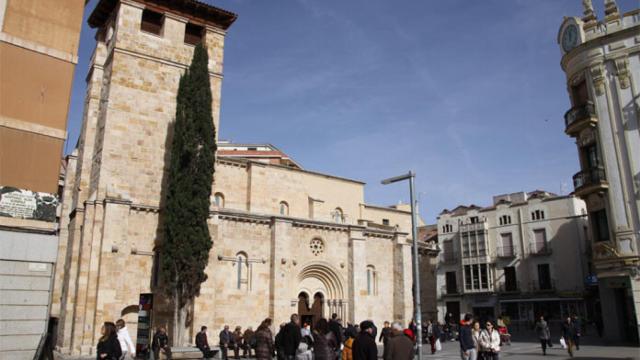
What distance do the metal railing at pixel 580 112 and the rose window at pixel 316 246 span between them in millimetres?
14154

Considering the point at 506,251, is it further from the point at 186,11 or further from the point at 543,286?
the point at 186,11

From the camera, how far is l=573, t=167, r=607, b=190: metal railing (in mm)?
22844

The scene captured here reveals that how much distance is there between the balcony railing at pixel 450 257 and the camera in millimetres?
46344

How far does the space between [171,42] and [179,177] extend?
7.68 meters

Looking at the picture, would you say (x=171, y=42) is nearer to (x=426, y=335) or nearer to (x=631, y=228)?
(x=426, y=335)

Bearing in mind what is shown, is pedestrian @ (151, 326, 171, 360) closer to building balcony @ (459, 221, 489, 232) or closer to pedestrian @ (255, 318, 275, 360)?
pedestrian @ (255, 318, 275, 360)

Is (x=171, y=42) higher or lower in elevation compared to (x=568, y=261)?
higher

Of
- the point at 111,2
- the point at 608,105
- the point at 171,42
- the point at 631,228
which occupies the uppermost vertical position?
the point at 111,2

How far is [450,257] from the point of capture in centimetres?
4678

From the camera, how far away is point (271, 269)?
25047 millimetres

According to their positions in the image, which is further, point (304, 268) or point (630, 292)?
point (304, 268)

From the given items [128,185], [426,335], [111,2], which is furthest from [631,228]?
[111,2]

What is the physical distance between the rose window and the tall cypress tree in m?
7.04

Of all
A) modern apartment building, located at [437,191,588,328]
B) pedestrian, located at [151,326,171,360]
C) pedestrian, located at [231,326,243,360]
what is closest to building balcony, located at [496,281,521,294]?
modern apartment building, located at [437,191,588,328]
